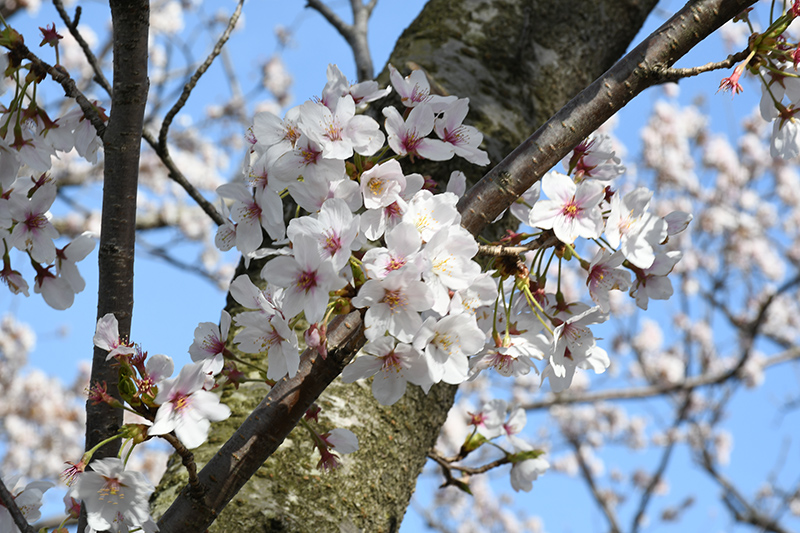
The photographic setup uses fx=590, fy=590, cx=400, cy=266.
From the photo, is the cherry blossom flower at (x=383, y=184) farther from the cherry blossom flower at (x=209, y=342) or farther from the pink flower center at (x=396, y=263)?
the cherry blossom flower at (x=209, y=342)

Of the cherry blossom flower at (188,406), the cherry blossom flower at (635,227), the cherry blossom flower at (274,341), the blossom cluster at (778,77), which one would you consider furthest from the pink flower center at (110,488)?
the blossom cluster at (778,77)

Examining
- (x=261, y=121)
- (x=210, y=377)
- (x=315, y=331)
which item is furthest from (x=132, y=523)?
(x=261, y=121)

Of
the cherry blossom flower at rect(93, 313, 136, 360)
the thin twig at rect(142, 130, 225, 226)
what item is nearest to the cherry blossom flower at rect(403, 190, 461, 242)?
the cherry blossom flower at rect(93, 313, 136, 360)

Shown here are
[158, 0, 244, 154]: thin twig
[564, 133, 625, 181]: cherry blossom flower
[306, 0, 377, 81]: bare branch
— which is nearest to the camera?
[564, 133, 625, 181]: cherry blossom flower

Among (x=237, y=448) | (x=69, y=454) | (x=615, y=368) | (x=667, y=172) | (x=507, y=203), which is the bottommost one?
(x=237, y=448)

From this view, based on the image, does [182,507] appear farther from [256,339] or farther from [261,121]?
[261,121]

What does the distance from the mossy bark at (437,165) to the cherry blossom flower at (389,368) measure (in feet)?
1.42

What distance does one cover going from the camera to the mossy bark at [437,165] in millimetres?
1198

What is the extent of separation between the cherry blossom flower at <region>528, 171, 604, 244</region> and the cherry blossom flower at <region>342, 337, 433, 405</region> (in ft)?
0.88

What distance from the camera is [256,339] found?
88cm

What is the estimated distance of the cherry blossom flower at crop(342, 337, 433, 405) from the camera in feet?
2.69

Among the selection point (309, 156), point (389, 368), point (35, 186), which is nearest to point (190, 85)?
point (35, 186)

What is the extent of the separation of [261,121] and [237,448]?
0.50 meters

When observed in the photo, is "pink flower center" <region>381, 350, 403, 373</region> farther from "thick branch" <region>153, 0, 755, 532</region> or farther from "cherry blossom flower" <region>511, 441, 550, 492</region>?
"cherry blossom flower" <region>511, 441, 550, 492</region>
